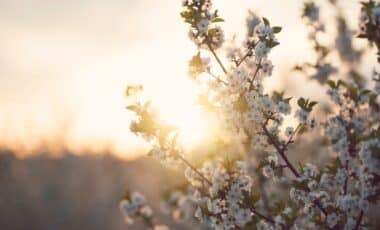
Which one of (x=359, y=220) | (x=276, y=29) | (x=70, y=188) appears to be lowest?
(x=359, y=220)

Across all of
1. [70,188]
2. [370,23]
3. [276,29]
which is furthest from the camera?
[70,188]

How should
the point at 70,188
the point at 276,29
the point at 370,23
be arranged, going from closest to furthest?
the point at 276,29
the point at 370,23
the point at 70,188

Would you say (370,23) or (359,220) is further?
(370,23)

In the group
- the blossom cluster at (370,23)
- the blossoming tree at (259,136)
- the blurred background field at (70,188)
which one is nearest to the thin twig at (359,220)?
the blossoming tree at (259,136)

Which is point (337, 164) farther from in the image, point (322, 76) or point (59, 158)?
point (59, 158)

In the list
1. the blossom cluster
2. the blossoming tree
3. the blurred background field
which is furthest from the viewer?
the blurred background field

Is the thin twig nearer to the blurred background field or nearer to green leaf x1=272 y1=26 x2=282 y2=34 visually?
green leaf x1=272 y1=26 x2=282 y2=34

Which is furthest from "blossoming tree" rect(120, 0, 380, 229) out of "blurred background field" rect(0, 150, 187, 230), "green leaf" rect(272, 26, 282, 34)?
"blurred background field" rect(0, 150, 187, 230)

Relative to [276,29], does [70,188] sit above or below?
above

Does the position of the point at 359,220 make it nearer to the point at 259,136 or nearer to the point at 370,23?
the point at 259,136

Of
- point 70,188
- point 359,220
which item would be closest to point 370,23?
point 359,220

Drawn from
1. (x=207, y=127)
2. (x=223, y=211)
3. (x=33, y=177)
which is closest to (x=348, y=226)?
(x=223, y=211)

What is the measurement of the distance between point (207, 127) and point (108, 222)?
16.0 meters

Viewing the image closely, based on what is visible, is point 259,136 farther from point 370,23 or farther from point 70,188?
point 70,188
